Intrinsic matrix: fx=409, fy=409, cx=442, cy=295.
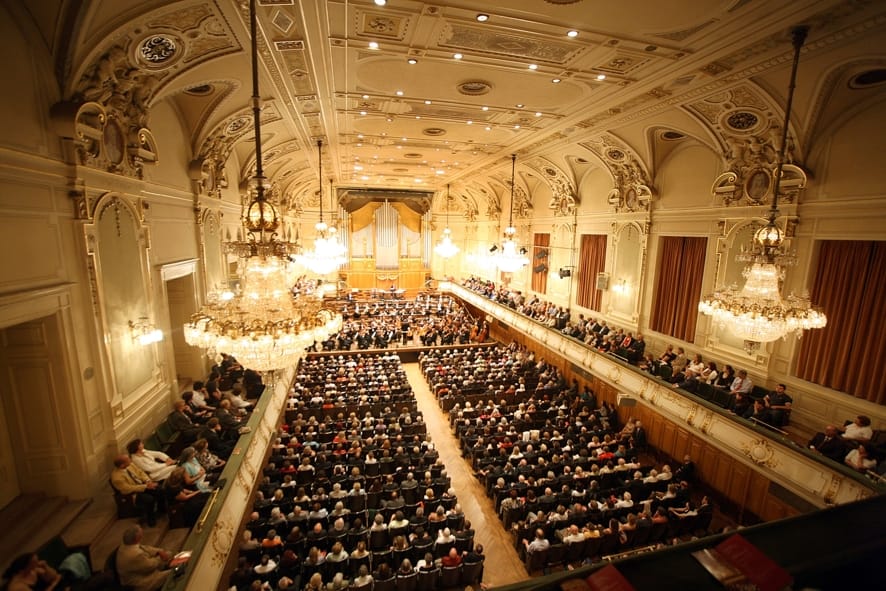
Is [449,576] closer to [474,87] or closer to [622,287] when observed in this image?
[474,87]

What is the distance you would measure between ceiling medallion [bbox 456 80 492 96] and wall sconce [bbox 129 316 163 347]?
23.0ft

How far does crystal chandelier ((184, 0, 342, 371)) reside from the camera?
4215 mm

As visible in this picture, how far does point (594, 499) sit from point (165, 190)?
392 inches

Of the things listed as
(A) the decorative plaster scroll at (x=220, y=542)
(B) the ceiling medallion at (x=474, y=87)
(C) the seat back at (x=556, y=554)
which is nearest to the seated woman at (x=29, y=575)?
(A) the decorative plaster scroll at (x=220, y=542)

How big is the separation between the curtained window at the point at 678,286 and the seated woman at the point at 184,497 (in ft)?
36.0

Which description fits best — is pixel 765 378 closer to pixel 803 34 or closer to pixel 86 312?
pixel 803 34

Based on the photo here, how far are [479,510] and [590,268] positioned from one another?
9288mm

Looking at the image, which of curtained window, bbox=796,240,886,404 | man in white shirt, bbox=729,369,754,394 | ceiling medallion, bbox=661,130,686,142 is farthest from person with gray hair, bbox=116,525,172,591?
ceiling medallion, bbox=661,130,686,142

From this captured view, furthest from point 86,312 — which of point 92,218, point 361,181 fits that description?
point 361,181

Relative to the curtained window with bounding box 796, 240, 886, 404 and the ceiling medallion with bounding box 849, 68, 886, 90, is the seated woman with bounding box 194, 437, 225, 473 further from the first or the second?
the ceiling medallion with bounding box 849, 68, 886, 90

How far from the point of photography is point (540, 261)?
17.6 m

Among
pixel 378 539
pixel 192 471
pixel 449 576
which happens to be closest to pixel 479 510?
pixel 449 576

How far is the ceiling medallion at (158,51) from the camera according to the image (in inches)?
209

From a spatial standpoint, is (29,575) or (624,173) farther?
(624,173)
